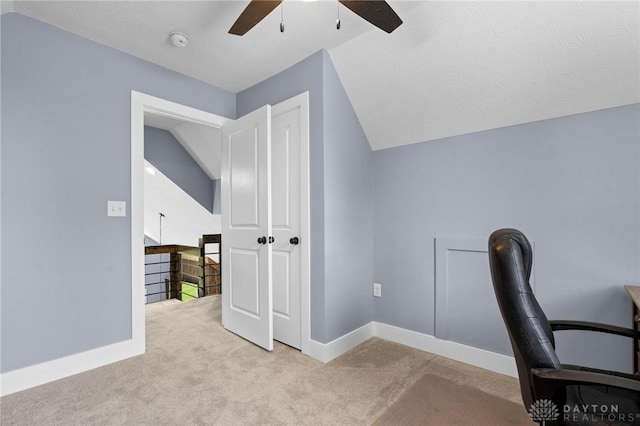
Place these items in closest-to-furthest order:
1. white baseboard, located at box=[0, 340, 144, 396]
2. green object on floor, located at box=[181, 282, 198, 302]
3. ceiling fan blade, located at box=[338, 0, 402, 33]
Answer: ceiling fan blade, located at box=[338, 0, 402, 33]
white baseboard, located at box=[0, 340, 144, 396]
green object on floor, located at box=[181, 282, 198, 302]

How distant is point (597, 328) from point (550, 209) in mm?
920

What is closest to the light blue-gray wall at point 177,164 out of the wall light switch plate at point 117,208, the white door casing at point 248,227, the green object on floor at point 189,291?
the green object on floor at point 189,291

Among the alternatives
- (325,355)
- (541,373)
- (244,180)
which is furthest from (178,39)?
(541,373)

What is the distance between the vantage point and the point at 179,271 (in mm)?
4617

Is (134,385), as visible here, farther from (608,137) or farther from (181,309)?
(608,137)

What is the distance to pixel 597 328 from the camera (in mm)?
1273

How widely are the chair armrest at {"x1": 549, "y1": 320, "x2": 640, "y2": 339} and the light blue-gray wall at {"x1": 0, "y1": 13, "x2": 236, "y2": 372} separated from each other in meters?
2.79

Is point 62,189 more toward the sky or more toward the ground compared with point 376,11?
more toward the ground

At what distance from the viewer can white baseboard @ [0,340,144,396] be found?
73.7 inches

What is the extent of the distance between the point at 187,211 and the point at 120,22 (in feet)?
12.9

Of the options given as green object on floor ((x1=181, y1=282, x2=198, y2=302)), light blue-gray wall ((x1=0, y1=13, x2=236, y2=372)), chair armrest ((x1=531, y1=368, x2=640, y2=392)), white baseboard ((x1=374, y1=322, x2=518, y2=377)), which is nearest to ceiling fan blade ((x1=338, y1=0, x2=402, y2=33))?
chair armrest ((x1=531, y1=368, x2=640, y2=392))

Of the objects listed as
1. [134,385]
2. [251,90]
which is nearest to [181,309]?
[134,385]

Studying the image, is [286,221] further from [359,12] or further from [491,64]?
[491,64]

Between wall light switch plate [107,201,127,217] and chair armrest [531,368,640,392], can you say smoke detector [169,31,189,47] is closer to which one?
wall light switch plate [107,201,127,217]
